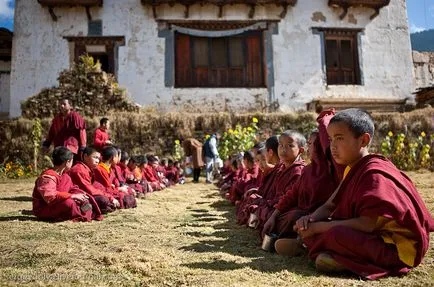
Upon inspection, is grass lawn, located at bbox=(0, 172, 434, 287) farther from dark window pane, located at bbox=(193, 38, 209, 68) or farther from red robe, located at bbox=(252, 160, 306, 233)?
dark window pane, located at bbox=(193, 38, 209, 68)

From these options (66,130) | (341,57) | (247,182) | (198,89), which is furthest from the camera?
(341,57)

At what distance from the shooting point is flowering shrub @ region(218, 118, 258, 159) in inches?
396

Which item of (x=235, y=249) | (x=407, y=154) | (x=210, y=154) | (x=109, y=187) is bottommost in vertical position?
(x=235, y=249)

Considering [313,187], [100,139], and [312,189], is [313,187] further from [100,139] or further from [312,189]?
[100,139]

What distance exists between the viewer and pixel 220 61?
1284 centimetres

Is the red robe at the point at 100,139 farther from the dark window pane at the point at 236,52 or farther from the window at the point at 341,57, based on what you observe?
the window at the point at 341,57

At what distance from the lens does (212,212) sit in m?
4.80

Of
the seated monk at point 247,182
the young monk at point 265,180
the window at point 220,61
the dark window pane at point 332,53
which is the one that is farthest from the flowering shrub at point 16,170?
the dark window pane at point 332,53

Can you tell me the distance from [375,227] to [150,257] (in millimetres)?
1232

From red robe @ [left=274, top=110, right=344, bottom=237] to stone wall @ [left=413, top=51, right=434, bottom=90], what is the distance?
14377 millimetres

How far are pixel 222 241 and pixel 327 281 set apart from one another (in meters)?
1.20

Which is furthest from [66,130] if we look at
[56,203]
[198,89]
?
[198,89]

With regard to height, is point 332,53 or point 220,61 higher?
point 332,53

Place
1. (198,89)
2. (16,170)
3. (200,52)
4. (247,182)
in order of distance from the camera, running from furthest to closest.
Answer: (200,52) < (198,89) < (16,170) < (247,182)
